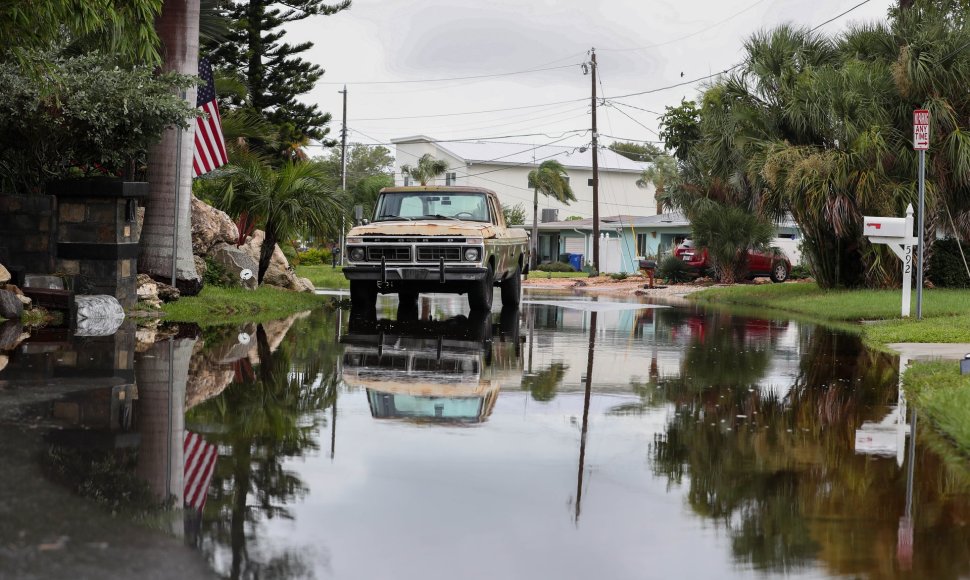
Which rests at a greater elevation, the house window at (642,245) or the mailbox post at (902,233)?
the house window at (642,245)

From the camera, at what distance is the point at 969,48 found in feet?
77.4

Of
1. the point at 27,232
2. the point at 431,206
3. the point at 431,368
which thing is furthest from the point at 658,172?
the point at 431,368

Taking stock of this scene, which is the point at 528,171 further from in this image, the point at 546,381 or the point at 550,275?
the point at 546,381

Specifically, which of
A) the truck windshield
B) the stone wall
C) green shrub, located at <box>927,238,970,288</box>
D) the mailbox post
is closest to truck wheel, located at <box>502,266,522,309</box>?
the truck windshield

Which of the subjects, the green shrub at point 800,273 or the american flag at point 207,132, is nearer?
the american flag at point 207,132

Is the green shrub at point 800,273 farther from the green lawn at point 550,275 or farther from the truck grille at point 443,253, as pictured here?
the truck grille at point 443,253

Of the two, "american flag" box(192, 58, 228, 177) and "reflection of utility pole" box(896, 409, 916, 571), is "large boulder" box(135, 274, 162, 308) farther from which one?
"reflection of utility pole" box(896, 409, 916, 571)

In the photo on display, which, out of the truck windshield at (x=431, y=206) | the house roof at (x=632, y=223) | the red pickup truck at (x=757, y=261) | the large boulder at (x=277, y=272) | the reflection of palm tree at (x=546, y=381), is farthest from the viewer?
the house roof at (x=632, y=223)

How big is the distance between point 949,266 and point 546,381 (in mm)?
19633

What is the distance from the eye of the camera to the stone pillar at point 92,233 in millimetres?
15781

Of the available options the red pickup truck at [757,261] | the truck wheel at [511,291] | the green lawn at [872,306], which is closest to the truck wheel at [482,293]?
the truck wheel at [511,291]

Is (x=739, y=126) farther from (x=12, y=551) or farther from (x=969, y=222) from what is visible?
(x=12, y=551)

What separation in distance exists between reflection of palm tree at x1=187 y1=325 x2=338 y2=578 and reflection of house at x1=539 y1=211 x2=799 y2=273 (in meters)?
40.0

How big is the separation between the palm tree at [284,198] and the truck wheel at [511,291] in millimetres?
3477
